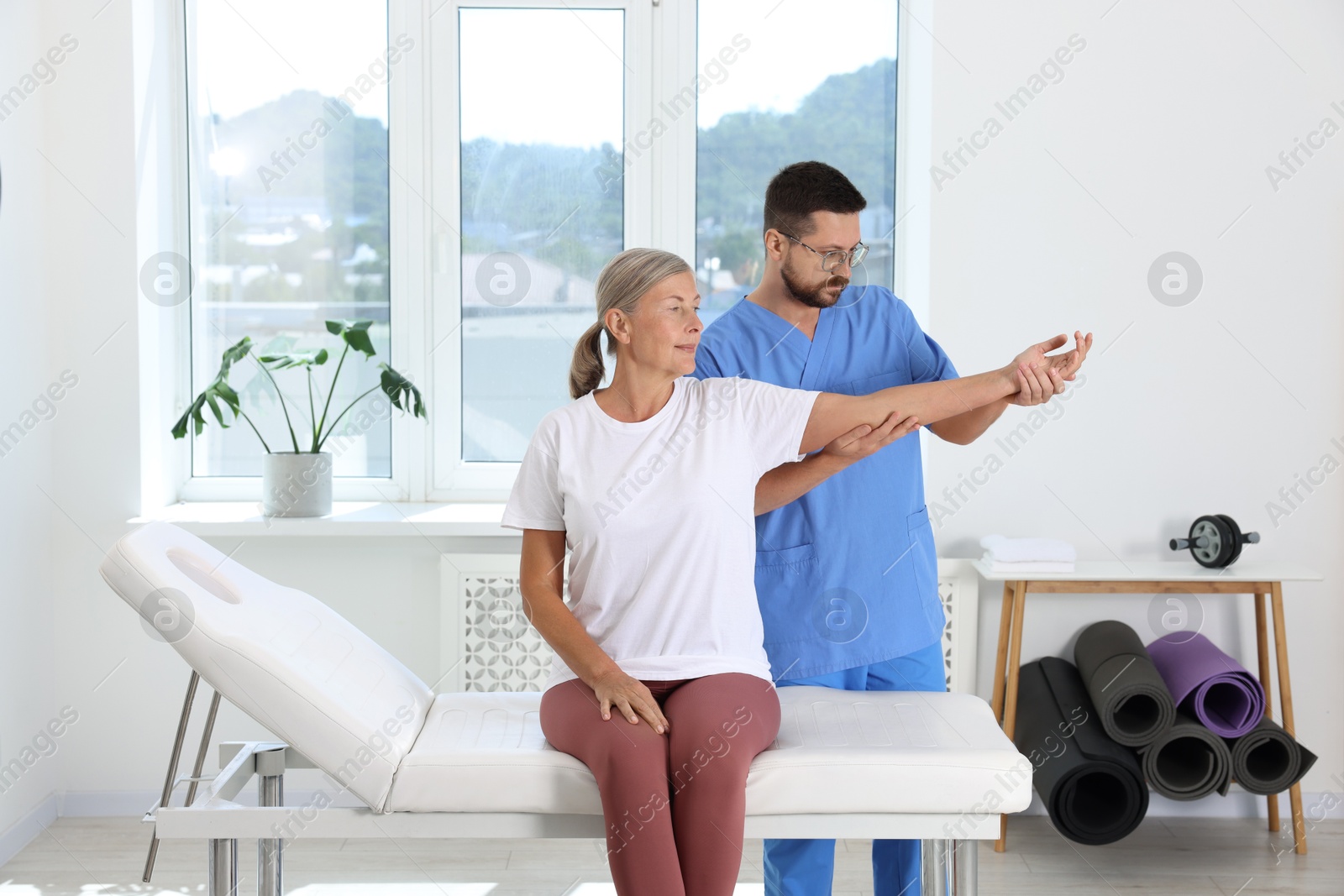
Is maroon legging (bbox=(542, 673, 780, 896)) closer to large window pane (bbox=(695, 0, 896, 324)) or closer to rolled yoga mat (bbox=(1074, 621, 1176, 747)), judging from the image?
rolled yoga mat (bbox=(1074, 621, 1176, 747))

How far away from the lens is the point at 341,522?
2564 millimetres

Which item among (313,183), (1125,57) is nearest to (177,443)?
(313,183)

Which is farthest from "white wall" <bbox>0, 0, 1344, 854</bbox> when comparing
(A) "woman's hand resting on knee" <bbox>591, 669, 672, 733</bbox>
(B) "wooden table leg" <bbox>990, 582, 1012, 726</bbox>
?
(A) "woman's hand resting on knee" <bbox>591, 669, 672, 733</bbox>

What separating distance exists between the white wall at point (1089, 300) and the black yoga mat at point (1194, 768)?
37cm

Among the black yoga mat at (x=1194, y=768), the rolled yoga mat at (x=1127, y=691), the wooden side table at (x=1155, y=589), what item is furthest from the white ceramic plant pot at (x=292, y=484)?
the black yoga mat at (x=1194, y=768)

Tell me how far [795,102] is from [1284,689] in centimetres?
180

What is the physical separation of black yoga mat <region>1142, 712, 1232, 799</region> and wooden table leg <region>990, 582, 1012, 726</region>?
32 cm

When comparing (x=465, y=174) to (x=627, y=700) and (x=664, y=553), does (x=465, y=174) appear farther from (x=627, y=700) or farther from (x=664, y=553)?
(x=627, y=700)

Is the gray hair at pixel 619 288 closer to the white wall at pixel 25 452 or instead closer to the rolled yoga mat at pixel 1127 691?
the rolled yoga mat at pixel 1127 691

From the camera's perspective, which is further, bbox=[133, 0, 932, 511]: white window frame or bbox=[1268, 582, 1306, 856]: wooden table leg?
bbox=[133, 0, 932, 511]: white window frame

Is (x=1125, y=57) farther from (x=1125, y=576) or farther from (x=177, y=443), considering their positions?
(x=177, y=443)

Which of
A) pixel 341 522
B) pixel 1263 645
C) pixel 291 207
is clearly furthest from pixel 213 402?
pixel 1263 645

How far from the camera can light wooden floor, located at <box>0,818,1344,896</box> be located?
7.36 ft

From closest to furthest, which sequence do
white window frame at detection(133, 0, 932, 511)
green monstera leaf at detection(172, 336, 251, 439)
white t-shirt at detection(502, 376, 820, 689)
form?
white t-shirt at detection(502, 376, 820, 689)
green monstera leaf at detection(172, 336, 251, 439)
white window frame at detection(133, 0, 932, 511)
